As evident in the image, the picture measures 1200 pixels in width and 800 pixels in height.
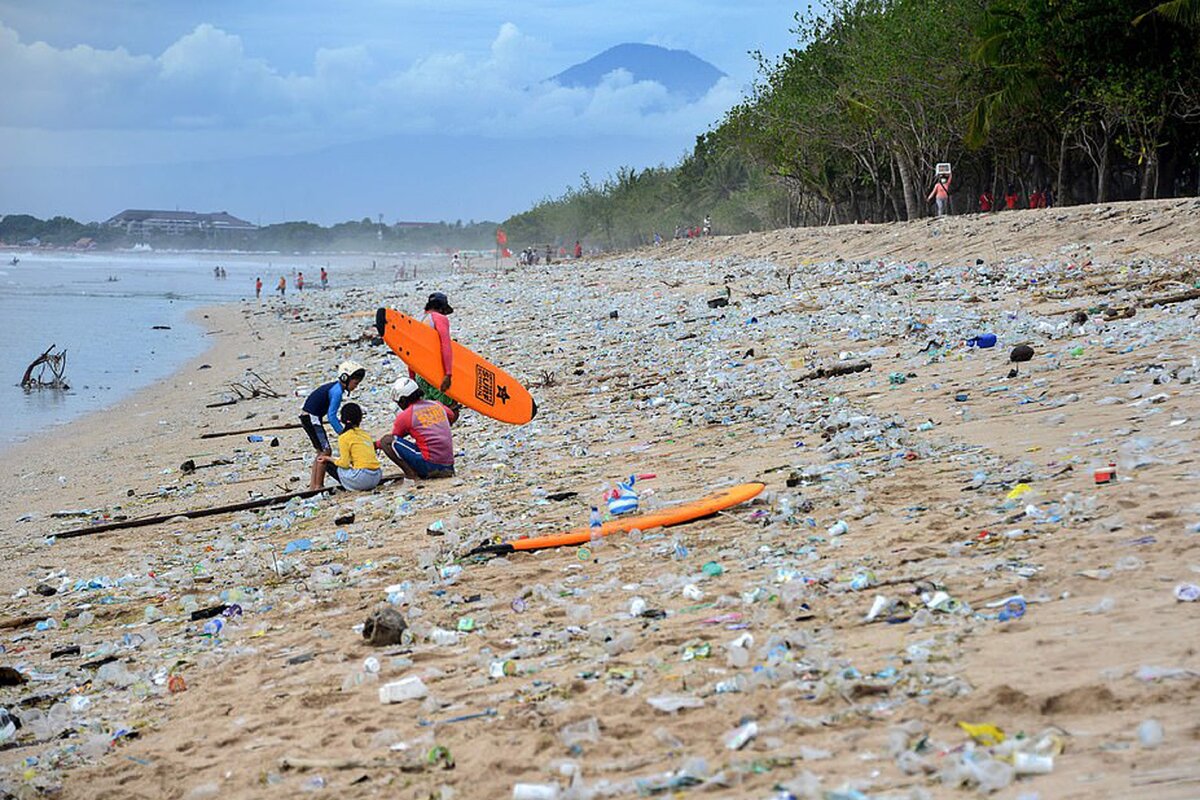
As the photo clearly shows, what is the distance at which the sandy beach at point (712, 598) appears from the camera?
3342 mm

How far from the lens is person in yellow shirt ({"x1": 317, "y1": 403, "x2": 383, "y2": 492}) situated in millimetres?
9156

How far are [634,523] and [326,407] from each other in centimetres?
430

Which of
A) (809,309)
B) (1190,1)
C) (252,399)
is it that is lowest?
(252,399)

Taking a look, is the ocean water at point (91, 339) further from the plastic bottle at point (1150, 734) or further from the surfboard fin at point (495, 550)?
the plastic bottle at point (1150, 734)

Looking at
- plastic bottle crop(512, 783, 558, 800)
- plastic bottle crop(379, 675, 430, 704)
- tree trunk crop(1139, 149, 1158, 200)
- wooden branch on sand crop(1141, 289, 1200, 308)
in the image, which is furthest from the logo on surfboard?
tree trunk crop(1139, 149, 1158, 200)

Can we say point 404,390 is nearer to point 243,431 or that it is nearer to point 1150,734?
point 243,431

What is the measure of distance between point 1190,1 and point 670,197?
6807cm

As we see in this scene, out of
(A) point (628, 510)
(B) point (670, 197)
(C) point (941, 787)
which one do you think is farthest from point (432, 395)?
(B) point (670, 197)

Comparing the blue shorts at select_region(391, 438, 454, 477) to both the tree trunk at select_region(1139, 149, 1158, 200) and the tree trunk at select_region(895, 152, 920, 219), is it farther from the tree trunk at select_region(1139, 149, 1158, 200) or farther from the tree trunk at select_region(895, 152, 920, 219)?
the tree trunk at select_region(895, 152, 920, 219)

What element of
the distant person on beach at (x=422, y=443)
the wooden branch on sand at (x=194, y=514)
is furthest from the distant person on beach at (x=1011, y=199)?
the wooden branch on sand at (x=194, y=514)

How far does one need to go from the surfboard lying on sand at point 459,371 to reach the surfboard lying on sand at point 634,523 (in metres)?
4.06

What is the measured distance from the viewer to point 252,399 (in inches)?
695

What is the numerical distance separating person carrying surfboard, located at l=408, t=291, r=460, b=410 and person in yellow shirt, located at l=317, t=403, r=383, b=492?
1.09m

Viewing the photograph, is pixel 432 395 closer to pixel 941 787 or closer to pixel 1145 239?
pixel 941 787
